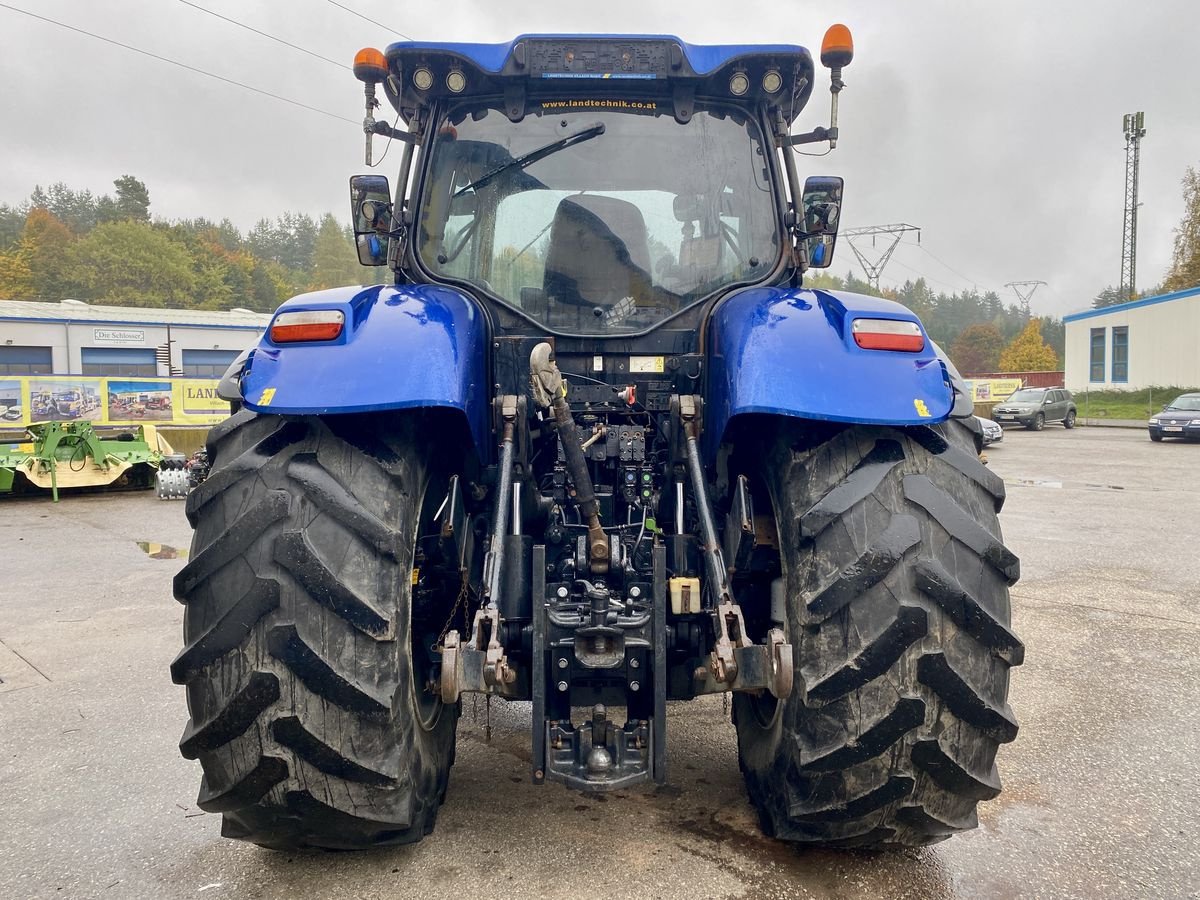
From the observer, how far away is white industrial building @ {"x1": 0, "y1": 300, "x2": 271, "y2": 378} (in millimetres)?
38125

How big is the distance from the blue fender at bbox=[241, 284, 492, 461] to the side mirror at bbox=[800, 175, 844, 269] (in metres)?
1.60

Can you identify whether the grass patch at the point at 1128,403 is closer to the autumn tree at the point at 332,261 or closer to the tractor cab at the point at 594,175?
the tractor cab at the point at 594,175

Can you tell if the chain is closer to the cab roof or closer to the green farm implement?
the cab roof

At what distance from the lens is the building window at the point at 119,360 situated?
40.5 metres

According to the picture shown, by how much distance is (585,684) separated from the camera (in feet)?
8.32

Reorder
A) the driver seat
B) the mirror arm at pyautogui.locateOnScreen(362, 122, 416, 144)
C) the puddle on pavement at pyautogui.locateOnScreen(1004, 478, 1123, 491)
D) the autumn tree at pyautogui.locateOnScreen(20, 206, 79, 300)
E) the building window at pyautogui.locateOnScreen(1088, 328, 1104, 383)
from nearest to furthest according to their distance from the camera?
the driver seat
the mirror arm at pyautogui.locateOnScreen(362, 122, 416, 144)
the puddle on pavement at pyautogui.locateOnScreen(1004, 478, 1123, 491)
the building window at pyautogui.locateOnScreen(1088, 328, 1104, 383)
the autumn tree at pyautogui.locateOnScreen(20, 206, 79, 300)

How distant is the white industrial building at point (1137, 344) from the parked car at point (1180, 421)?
14.4 metres

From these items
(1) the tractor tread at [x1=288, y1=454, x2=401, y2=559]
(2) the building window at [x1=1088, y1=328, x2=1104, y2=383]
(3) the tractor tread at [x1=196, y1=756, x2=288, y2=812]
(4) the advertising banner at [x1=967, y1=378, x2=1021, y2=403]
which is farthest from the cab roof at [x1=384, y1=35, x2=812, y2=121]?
(2) the building window at [x1=1088, y1=328, x2=1104, y2=383]

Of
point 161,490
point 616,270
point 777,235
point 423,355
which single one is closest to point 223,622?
point 423,355

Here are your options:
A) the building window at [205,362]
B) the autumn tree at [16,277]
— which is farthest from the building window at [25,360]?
the autumn tree at [16,277]

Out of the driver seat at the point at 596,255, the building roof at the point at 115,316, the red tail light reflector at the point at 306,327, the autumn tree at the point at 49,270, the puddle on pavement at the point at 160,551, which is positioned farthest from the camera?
the autumn tree at the point at 49,270

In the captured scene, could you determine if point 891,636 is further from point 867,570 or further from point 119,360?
point 119,360

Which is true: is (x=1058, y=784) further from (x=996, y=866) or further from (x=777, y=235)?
(x=777, y=235)

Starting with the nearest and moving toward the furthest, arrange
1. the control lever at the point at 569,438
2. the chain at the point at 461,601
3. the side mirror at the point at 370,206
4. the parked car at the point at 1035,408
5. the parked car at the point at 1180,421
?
the control lever at the point at 569,438
the chain at the point at 461,601
the side mirror at the point at 370,206
the parked car at the point at 1180,421
the parked car at the point at 1035,408
